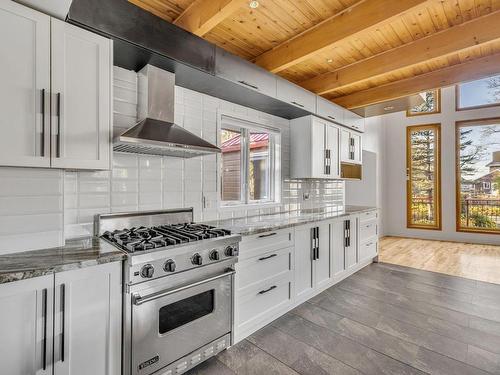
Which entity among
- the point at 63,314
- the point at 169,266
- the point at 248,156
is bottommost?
the point at 63,314

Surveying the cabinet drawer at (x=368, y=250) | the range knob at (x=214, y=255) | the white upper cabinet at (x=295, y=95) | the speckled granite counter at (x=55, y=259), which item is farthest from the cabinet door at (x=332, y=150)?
the speckled granite counter at (x=55, y=259)

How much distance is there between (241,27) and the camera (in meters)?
2.44

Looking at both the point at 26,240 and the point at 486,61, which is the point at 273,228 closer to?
the point at 26,240

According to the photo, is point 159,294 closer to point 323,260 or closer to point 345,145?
point 323,260

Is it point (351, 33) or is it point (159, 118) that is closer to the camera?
point (159, 118)

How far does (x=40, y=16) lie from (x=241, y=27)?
151 centimetres

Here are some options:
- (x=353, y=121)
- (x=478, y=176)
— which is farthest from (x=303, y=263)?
(x=478, y=176)

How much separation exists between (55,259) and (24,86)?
3.05 ft

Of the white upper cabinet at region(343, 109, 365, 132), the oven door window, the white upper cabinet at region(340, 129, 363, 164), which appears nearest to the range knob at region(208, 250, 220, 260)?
the oven door window

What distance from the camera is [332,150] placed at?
157 inches

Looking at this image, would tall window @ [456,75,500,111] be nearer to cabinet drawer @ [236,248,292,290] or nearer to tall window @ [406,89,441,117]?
tall window @ [406,89,441,117]

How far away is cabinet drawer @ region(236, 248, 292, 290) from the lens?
7.30 ft

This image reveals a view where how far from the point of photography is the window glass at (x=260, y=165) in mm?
3516

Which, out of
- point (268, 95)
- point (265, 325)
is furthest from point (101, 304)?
point (268, 95)
